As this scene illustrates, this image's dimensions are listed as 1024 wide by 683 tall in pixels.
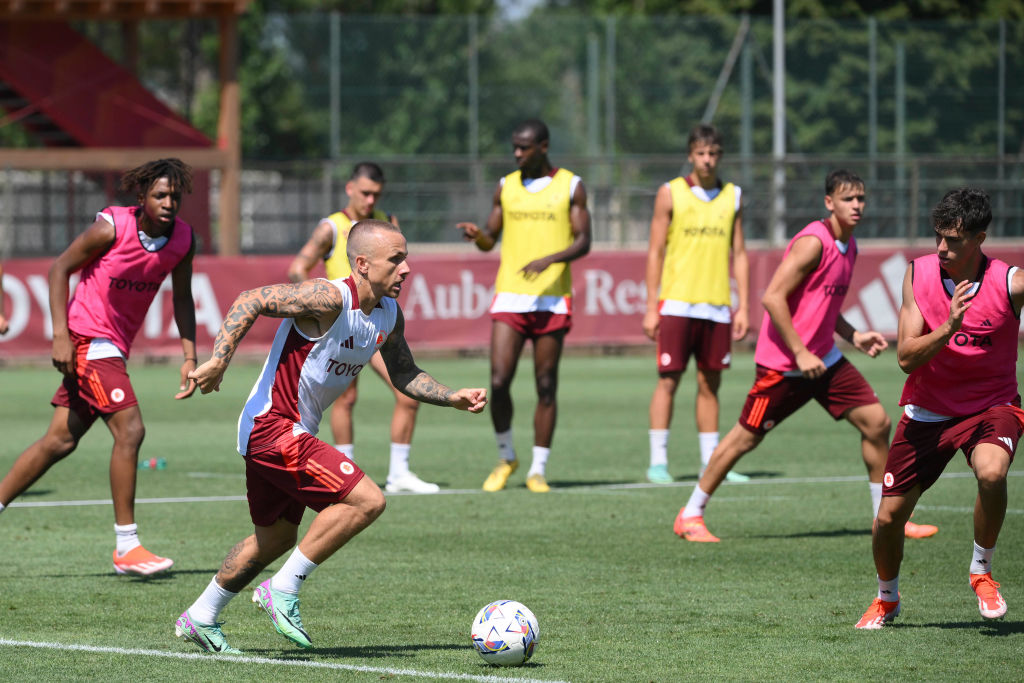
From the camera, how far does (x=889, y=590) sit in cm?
673

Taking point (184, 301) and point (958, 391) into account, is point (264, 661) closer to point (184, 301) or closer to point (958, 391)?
point (184, 301)

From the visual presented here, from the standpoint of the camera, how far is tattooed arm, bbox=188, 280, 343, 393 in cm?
587

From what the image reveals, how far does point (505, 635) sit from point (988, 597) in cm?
213

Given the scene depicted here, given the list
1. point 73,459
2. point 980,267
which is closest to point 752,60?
point 73,459

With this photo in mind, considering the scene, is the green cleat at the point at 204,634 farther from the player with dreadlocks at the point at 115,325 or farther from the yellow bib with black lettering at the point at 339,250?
the yellow bib with black lettering at the point at 339,250

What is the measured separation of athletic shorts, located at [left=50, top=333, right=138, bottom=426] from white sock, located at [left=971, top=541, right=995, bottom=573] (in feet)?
13.7

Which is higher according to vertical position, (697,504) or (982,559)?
(982,559)

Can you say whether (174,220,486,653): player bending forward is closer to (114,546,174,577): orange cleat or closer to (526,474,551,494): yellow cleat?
(114,546,174,577): orange cleat

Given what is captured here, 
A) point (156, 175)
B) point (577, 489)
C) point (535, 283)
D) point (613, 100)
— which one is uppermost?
point (613, 100)

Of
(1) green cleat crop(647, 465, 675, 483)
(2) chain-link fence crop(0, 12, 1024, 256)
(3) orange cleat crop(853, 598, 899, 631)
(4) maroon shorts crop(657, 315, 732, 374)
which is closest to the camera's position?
(3) orange cleat crop(853, 598, 899, 631)

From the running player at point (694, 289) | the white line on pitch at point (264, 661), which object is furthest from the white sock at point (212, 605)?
the running player at point (694, 289)

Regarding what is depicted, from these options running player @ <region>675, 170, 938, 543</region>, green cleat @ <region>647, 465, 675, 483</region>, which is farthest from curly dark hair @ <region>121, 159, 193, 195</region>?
green cleat @ <region>647, 465, 675, 483</region>

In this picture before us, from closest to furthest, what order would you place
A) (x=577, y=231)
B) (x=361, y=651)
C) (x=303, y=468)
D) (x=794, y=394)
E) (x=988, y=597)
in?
(x=303, y=468) < (x=361, y=651) < (x=988, y=597) < (x=794, y=394) < (x=577, y=231)

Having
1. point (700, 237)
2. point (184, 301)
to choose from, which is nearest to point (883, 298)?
point (700, 237)
